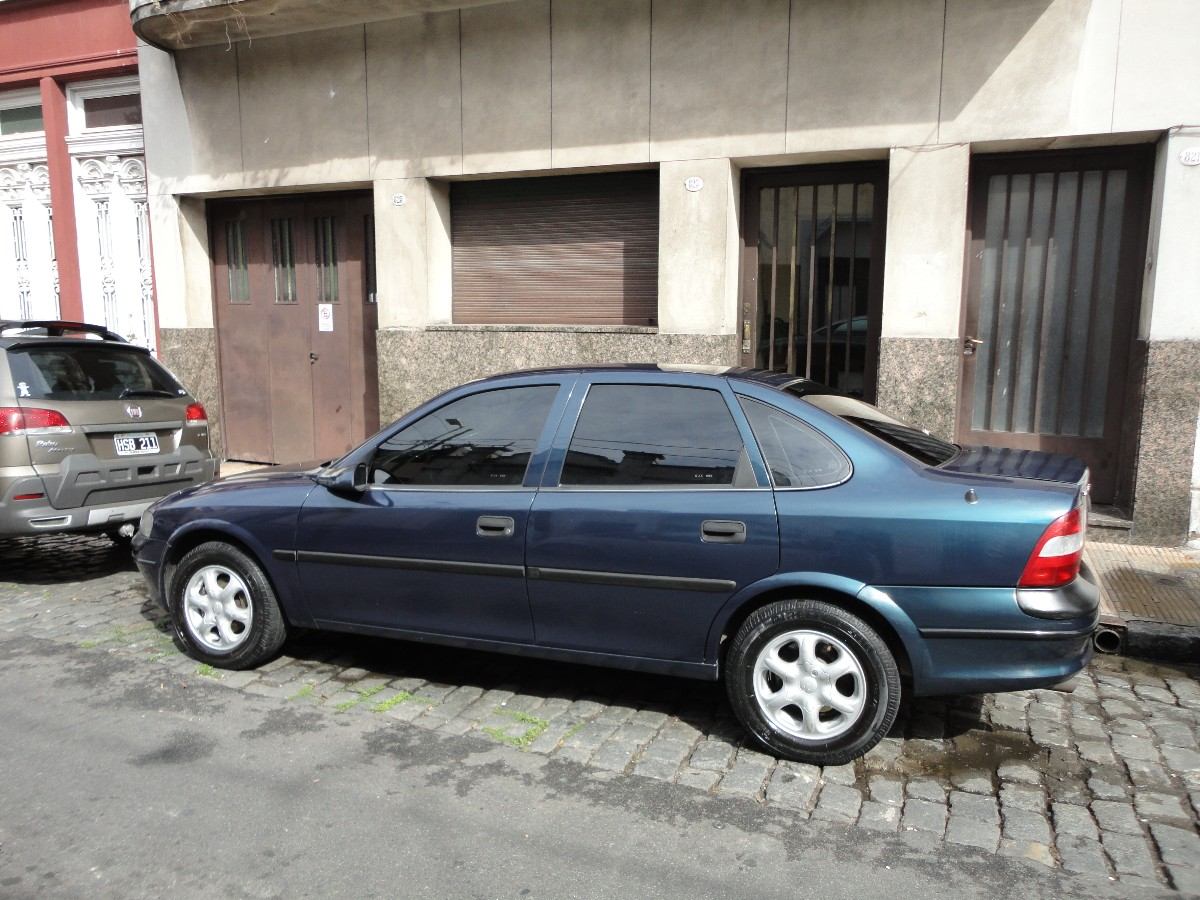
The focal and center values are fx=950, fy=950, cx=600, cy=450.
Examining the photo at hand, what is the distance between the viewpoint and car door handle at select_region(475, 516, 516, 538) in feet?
14.0

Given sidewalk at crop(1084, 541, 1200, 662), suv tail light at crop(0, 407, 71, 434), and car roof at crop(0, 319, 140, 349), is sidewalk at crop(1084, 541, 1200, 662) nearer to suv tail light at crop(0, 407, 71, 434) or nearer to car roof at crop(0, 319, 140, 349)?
suv tail light at crop(0, 407, 71, 434)

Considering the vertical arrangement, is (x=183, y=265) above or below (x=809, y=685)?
above

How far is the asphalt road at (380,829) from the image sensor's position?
121 inches

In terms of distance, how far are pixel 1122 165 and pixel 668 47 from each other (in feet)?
12.3

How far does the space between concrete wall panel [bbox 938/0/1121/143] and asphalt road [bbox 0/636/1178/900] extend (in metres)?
5.73

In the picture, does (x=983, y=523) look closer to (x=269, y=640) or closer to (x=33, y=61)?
(x=269, y=640)

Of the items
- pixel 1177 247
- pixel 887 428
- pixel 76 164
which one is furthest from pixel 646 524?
pixel 76 164

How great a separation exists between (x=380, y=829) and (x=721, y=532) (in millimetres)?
1721

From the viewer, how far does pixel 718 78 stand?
7.99 metres

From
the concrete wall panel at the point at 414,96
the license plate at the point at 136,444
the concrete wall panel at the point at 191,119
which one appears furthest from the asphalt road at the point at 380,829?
the concrete wall panel at the point at 191,119

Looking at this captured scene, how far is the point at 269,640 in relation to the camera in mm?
4922

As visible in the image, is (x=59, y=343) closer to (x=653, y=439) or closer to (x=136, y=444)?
(x=136, y=444)

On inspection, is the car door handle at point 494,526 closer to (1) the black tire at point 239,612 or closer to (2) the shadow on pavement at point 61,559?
(1) the black tire at point 239,612

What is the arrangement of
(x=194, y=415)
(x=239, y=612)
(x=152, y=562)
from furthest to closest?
(x=194, y=415) → (x=152, y=562) → (x=239, y=612)
